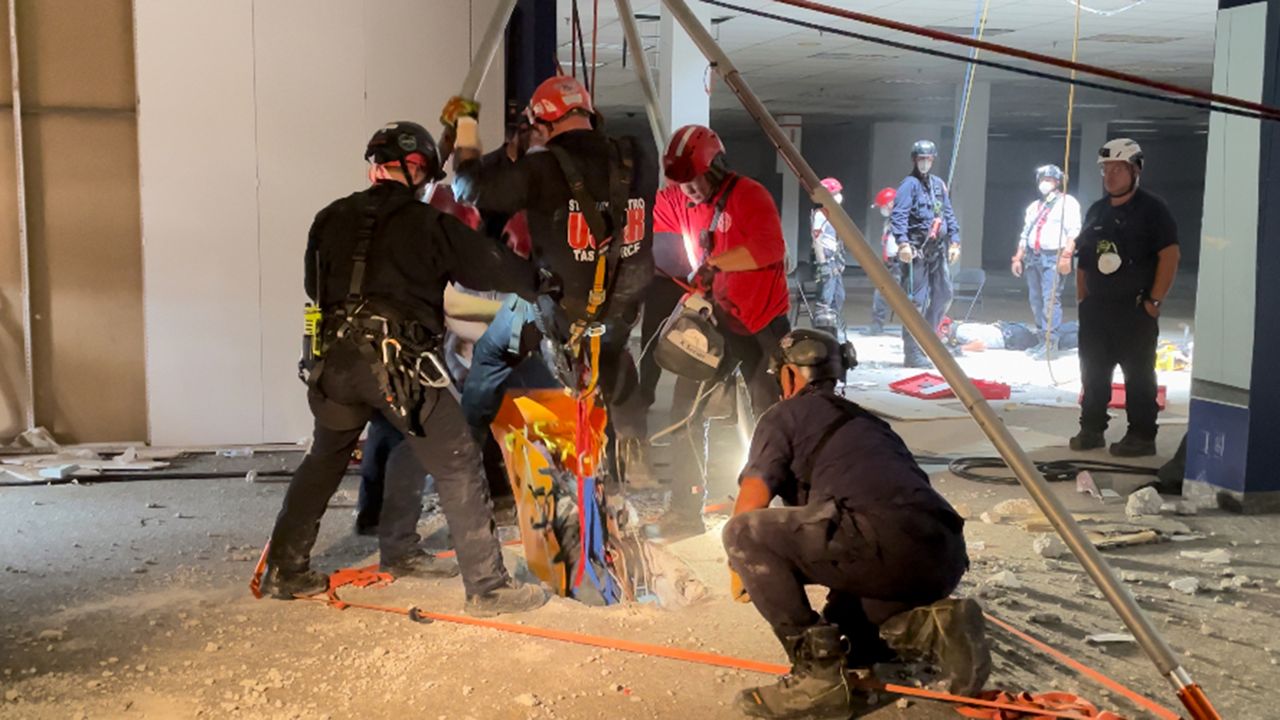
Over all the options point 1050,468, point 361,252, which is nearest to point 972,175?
point 1050,468

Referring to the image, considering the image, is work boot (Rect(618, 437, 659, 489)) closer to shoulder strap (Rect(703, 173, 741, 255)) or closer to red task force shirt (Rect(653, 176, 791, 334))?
red task force shirt (Rect(653, 176, 791, 334))

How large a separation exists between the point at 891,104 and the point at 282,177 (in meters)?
20.0

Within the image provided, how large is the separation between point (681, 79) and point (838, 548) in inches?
304

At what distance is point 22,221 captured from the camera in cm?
762

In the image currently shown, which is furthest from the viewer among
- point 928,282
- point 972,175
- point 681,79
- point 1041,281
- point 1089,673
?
point 972,175

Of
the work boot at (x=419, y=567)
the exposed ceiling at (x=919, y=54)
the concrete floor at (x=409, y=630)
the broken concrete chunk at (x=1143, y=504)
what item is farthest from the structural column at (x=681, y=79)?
the work boot at (x=419, y=567)

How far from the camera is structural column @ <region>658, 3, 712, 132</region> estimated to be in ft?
35.1

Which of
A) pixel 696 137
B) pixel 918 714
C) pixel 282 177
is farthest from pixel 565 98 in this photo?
pixel 282 177

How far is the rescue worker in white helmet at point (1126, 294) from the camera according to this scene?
807cm

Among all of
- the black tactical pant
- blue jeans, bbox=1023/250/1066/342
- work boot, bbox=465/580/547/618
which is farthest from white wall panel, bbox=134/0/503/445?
blue jeans, bbox=1023/250/1066/342

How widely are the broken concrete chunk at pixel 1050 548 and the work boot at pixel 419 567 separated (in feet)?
9.11

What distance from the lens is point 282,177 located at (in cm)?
783

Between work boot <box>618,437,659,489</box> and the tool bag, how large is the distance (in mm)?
610

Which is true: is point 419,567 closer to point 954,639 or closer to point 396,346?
point 396,346
